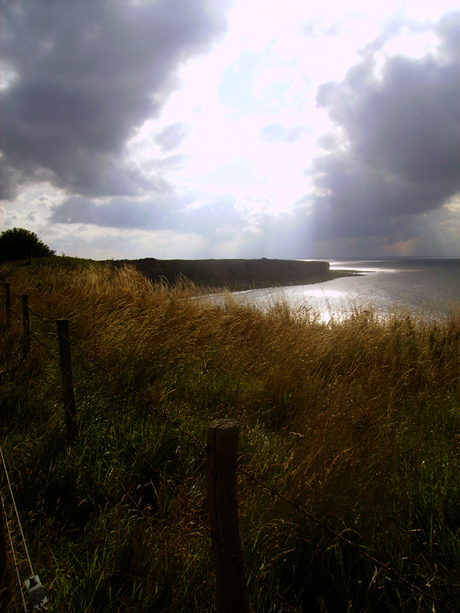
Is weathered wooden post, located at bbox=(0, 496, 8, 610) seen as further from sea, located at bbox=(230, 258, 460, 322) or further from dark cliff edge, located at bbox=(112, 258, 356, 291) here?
dark cliff edge, located at bbox=(112, 258, 356, 291)

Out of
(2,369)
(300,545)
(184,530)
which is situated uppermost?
(2,369)

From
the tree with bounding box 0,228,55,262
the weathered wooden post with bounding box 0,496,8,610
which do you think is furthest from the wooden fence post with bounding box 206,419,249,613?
the tree with bounding box 0,228,55,262

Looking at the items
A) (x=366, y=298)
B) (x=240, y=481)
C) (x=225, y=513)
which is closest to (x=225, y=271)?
(x=366, y=298)

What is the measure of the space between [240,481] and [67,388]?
5.31 ft

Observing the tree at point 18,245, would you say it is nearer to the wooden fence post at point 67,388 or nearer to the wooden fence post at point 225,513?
the wooden fence post at point 67,388

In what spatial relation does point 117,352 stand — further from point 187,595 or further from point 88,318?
point 187,595

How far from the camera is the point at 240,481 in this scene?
2.35 metres

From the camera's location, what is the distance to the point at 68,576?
65.6 inches

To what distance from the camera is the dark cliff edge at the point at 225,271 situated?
27016 millimetres

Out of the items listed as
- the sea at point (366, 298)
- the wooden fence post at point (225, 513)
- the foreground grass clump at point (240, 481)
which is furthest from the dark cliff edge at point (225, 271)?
the wooden fence post at point (225, 513)

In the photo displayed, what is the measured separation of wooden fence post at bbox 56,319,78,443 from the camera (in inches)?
112

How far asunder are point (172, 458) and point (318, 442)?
3.66ft

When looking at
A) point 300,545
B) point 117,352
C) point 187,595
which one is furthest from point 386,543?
point 117,352

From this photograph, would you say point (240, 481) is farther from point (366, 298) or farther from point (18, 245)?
point (18, 245)
